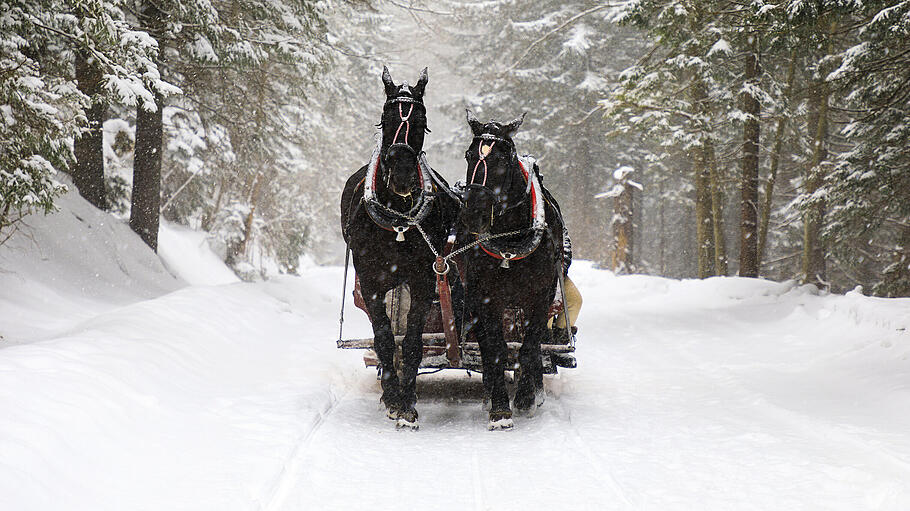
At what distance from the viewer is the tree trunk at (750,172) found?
13.7m

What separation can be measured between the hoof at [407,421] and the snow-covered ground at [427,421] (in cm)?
7

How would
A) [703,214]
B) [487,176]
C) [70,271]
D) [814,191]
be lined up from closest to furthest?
[487,176] < [70,271] < [814,191] < [703,214]

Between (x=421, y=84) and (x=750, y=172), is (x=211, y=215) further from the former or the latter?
(x=421, y=84)

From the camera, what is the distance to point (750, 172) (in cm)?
1427

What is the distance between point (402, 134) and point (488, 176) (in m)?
0.72

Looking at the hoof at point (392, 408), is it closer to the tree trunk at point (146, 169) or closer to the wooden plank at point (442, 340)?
the wooden plank at point (442, 340)

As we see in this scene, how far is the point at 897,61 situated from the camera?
8352 mm

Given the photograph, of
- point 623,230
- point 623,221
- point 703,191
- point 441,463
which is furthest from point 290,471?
point 623,221

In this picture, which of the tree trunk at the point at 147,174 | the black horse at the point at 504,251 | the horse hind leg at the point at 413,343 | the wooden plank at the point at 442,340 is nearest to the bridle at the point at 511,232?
the black horse at the point at 504,251

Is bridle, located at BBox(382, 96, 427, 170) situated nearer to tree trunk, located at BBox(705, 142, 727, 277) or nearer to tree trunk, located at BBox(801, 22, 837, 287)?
tree trunk, located at BBox(801, 22, 837, 287)

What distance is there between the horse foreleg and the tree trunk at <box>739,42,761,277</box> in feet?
33.3

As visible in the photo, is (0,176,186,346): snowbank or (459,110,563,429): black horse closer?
(459,110,563,429): black horse

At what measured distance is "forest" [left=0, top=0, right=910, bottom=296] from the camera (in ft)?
24.6

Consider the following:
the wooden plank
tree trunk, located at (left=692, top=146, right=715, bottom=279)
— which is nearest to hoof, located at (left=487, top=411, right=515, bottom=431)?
the wooden plank
